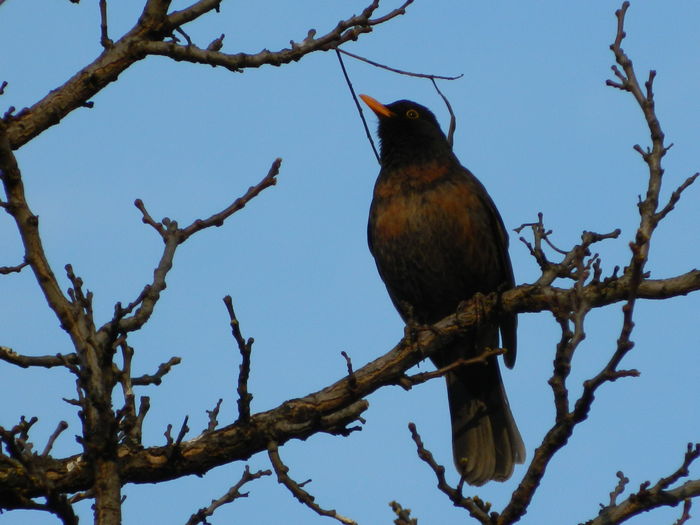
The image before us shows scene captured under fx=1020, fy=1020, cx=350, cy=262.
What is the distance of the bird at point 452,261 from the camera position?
678 cm

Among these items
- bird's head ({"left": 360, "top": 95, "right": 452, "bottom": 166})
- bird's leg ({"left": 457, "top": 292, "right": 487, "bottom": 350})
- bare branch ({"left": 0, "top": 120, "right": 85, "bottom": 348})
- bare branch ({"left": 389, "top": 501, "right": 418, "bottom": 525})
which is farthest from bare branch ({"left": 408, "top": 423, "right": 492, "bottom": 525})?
bird's head ({"left": 360, "top": 95, "right": 452, "bottom": 166})

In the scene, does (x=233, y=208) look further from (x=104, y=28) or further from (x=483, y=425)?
(x=483, y=425)

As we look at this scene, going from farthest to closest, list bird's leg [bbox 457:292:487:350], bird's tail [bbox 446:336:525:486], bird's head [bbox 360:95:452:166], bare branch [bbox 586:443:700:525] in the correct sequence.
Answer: bird's head [bbox 360:95:452:166] < bird's tail [bbox 446:336:525:486] < bird's leg [bbox 457:292:487:350] < bare branch [bbox 586:443:700:525]

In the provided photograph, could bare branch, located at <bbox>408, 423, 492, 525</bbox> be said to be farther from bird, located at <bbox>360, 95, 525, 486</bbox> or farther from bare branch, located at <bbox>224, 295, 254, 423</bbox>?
bird, located at <bbox>360, 95, 525, 486</bbox>

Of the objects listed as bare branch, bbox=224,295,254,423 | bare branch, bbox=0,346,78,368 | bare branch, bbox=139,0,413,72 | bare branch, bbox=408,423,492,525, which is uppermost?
bare branch, bbox=139,0,413,72

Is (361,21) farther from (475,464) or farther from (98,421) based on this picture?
(475,464)

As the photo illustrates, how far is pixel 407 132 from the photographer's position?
7617 millimetres

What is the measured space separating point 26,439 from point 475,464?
3662mm

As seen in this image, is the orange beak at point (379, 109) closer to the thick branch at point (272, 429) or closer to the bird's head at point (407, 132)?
the bird's head at point (407, 132)

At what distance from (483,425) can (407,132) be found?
222 centimetres

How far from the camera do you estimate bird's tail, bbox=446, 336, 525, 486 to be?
23.2 feet

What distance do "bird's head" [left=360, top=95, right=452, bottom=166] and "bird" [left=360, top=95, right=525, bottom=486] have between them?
0.04ft

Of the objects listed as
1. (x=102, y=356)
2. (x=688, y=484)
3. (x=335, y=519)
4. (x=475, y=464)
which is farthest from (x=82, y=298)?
(x=475, y=464)

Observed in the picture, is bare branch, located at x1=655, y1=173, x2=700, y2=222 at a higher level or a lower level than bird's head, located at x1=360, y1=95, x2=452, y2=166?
lower
